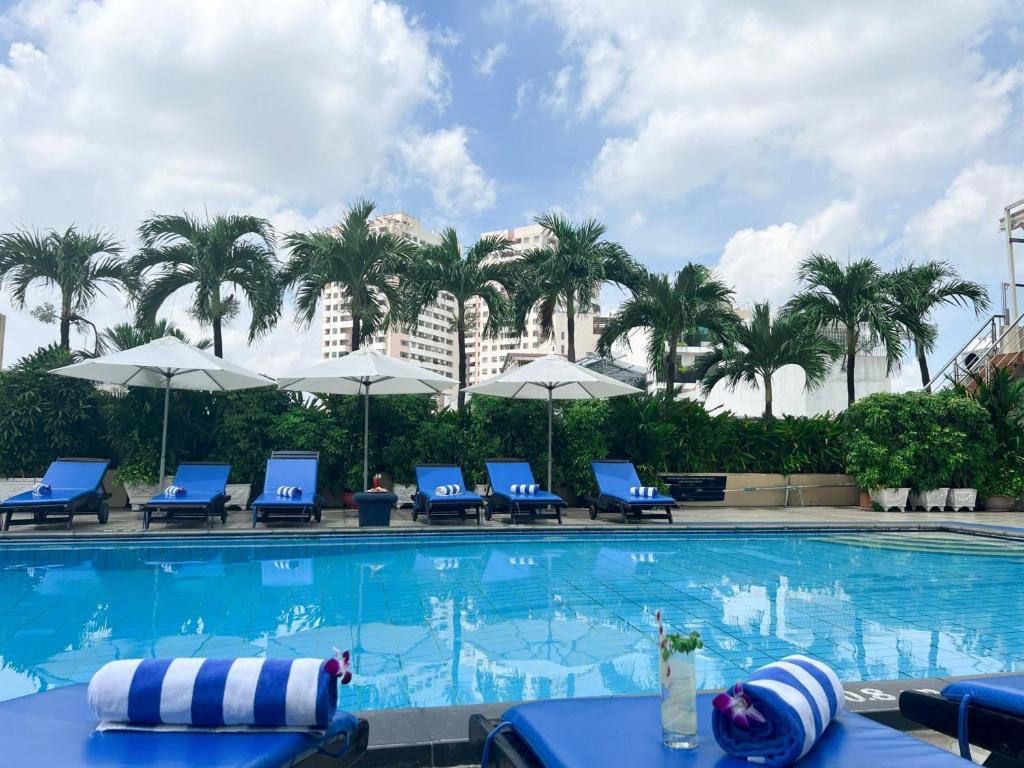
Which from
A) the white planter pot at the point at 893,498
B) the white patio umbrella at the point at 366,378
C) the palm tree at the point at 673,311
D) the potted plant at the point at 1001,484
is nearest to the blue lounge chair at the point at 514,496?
the white patio umbrella at the point at 366,378

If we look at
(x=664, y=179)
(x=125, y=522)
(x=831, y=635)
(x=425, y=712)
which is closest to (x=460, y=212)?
(x=664, y=179)

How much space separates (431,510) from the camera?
1059 cm

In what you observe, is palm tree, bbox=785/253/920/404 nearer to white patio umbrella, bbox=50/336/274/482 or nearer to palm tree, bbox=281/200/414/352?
palm tree, bbox=281/200/414/352

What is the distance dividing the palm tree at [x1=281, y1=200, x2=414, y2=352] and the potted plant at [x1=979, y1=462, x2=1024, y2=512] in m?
12.9

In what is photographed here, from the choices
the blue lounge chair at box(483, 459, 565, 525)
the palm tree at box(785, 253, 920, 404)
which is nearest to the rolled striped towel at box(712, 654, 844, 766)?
the blue lounge chair at box(483, 459, 565, 525)

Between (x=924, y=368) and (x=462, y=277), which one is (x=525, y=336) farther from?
(x=924, y=368)

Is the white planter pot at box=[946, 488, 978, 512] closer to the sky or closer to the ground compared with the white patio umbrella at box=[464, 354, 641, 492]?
closer to the ground

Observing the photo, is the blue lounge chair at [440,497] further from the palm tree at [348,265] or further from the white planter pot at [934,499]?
the white planter pot at [934,499]

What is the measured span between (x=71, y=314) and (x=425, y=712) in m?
14.5

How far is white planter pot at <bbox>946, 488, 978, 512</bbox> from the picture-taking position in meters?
13.7

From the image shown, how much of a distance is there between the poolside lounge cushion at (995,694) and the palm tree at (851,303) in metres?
16.5

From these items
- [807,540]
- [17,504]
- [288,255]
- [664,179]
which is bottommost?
[807,540]

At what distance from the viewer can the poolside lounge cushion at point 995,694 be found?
7.13ft

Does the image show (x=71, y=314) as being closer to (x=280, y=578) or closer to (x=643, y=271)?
(x=280, y=578)
